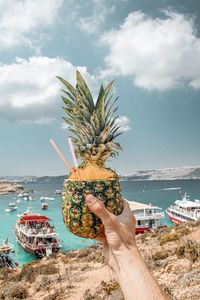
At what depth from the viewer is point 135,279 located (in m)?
3.66

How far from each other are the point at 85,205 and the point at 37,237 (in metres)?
33.1

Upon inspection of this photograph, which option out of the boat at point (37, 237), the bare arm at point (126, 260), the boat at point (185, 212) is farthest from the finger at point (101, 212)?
the boat at point (185, 212)

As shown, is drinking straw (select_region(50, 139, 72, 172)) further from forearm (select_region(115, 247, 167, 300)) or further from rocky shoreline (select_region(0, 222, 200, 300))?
rocky shoreline (select_region(0, 222, 200, 300))

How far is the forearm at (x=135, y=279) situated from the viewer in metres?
3.62

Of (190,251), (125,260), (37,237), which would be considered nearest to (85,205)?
(125,260)

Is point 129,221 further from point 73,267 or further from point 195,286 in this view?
point 73,267

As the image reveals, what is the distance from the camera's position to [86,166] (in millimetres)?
4211

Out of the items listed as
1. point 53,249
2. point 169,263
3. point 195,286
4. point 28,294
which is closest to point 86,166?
point 195,286

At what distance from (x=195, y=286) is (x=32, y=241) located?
28599 mm

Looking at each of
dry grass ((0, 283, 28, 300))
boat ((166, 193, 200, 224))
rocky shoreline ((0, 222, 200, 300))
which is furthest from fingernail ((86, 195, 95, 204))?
boat ((166, 193, 200, 224))

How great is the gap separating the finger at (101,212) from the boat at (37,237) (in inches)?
1168

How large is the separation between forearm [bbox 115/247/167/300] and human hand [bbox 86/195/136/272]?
5cm

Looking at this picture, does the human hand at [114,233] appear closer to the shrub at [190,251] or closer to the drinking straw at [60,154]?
the drinking straw at [60,154]

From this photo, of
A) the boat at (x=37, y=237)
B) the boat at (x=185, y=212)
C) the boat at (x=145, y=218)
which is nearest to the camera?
the boat at (x=37, y=237)
